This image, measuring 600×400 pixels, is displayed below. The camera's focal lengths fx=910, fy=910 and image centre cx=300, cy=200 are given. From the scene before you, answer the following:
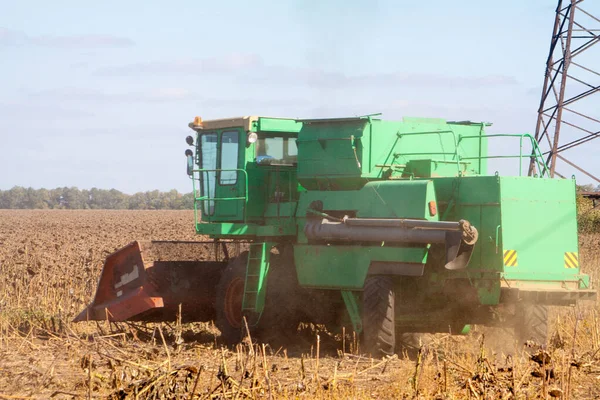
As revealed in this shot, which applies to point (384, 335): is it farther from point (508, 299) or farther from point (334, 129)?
point (334, 129)

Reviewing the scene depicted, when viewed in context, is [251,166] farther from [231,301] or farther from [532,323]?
[532,323]

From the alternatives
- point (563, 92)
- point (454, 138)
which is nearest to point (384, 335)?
point (454, 138)

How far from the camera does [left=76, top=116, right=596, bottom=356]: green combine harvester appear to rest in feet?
34.6

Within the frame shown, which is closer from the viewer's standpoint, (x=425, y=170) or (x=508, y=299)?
(x=508, y=299)

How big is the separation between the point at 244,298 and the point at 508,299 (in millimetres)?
3807

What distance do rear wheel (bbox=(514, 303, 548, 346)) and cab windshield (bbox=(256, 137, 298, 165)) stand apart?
13.9 feet

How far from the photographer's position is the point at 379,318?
10.8 m

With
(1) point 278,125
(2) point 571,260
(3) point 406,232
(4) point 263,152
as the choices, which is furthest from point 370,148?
(2) point 571,260

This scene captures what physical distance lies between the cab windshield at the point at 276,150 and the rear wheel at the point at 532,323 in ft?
13.9

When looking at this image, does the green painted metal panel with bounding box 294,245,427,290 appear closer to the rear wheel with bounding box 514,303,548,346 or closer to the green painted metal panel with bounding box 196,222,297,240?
the green painted metal panel with bounding box 196,222,297,240

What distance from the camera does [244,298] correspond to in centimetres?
1249

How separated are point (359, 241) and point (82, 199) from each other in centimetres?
12625

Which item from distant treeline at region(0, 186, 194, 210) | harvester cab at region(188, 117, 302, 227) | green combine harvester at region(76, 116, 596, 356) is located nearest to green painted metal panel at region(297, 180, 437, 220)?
green combine harvester at region(76, 116, 596, 356)

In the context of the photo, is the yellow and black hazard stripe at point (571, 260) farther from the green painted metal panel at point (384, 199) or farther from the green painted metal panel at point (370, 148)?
the green painted metal panel at point (370, 148)
